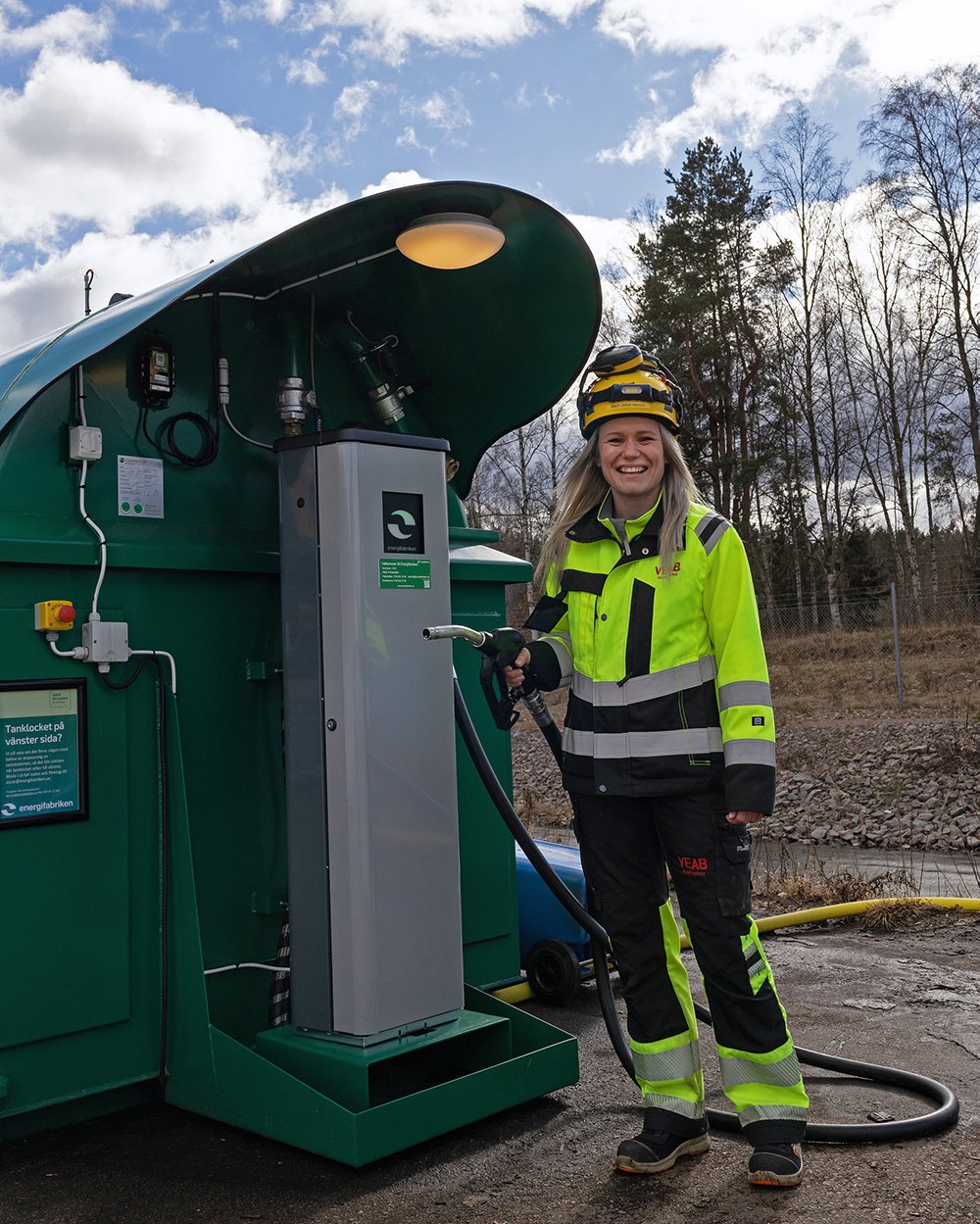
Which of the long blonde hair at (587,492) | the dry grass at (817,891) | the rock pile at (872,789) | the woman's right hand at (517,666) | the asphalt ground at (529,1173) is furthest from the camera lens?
the rock pile at (872,789)

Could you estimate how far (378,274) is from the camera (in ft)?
13.4

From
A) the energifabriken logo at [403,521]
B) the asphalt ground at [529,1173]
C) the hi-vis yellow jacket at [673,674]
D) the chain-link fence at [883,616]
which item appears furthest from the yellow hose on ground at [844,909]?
the chain-link fence at [883,616]

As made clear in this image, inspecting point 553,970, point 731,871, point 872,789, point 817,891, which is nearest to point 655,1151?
point 731,871

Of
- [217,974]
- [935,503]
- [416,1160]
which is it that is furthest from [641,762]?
[935,503]

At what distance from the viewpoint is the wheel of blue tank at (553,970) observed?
4652 millimetres

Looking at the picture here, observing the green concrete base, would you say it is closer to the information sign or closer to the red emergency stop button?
the information sign

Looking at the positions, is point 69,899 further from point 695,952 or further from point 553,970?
point 553,970

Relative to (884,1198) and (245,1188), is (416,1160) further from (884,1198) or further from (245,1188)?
(884,1198)

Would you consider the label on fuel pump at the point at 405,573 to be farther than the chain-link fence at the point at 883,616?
No

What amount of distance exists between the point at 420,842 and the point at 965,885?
16.0ft

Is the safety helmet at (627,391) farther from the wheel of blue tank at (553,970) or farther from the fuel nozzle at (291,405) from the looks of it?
the wheel of blue tank at (553,970)

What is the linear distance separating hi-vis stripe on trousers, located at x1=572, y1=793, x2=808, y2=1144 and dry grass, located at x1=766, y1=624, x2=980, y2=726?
12214 millimetres

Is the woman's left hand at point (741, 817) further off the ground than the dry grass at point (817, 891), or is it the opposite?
the woman's left hand at point (741, 817)

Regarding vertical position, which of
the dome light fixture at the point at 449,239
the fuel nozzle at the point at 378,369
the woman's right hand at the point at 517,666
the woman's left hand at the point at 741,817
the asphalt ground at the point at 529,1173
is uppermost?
the dome light fixture at the point at 449,239
